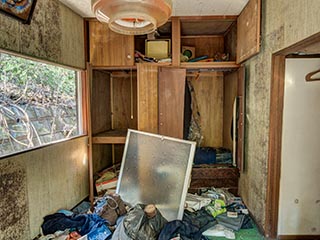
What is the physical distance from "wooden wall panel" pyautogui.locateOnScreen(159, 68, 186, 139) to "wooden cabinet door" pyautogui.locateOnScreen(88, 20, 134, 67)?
52 cm

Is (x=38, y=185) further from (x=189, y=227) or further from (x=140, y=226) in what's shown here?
(x=189, y=227)

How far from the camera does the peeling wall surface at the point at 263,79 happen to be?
1.55 metres

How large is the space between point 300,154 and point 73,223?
2366 mm

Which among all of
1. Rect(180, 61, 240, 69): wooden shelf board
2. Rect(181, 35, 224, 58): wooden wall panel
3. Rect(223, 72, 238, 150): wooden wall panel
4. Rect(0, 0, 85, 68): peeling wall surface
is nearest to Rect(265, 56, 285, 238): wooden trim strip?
Rect(180, 61, 240, 69): wooden shelf board

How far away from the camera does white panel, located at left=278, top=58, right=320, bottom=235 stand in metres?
2.08

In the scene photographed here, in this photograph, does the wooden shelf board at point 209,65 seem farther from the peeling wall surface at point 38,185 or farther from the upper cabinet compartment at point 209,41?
the peeling wall surface at point 38,185

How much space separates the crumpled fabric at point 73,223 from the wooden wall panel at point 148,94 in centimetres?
125

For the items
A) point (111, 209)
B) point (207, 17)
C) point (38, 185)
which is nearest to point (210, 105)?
point (207, 17)

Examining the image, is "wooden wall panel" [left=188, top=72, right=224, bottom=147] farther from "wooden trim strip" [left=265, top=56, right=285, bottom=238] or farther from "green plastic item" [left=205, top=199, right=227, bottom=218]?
"wooden trim strip" [left=265, top=56, right=285, bottom=238]

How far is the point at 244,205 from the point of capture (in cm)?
279

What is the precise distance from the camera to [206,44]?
364cm

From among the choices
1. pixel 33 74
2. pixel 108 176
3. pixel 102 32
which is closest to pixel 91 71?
pixel 102 32

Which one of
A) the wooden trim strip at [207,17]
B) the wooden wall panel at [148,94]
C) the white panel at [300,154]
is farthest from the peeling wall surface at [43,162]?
the white panel at [300,154]

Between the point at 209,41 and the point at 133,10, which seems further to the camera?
the point at 209,41
